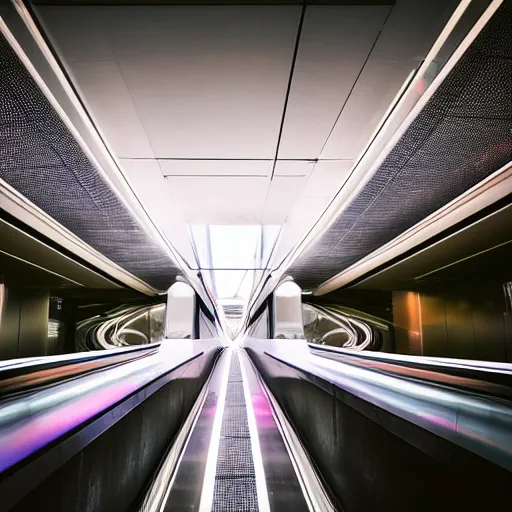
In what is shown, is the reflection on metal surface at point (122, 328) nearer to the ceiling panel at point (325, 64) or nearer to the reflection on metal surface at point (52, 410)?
the reflection on metal surface at point (52, 410)

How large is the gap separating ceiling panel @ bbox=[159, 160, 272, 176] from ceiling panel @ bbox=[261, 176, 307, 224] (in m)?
0.27

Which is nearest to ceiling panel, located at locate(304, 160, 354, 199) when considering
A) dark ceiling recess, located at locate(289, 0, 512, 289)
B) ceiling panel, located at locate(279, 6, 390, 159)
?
dark ceiling recess, located at locate(289, 0, 512, 289)

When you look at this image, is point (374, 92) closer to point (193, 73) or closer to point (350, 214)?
point (193, 73)

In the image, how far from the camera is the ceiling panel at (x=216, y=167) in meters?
3.59

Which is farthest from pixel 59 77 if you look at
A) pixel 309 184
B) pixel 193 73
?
pixel 309 184

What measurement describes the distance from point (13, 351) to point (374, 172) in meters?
3.02

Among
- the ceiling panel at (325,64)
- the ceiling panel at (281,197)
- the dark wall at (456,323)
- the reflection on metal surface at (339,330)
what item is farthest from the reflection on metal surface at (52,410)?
the reflection on metal surface at (339,330)

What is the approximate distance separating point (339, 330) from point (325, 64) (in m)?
6.38

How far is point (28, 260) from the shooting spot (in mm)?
3629

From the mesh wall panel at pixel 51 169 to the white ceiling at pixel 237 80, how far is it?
0.30 meters

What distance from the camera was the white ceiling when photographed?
1.99 m

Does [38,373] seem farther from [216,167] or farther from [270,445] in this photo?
[270,445]

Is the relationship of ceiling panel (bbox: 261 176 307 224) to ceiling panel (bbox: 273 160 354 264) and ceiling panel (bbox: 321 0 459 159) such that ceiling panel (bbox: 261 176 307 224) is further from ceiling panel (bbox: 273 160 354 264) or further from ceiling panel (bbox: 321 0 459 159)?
ceiling panel (bbox: 321 0 459 159)

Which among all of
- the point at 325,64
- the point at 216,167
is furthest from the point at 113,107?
the point at 325,64
